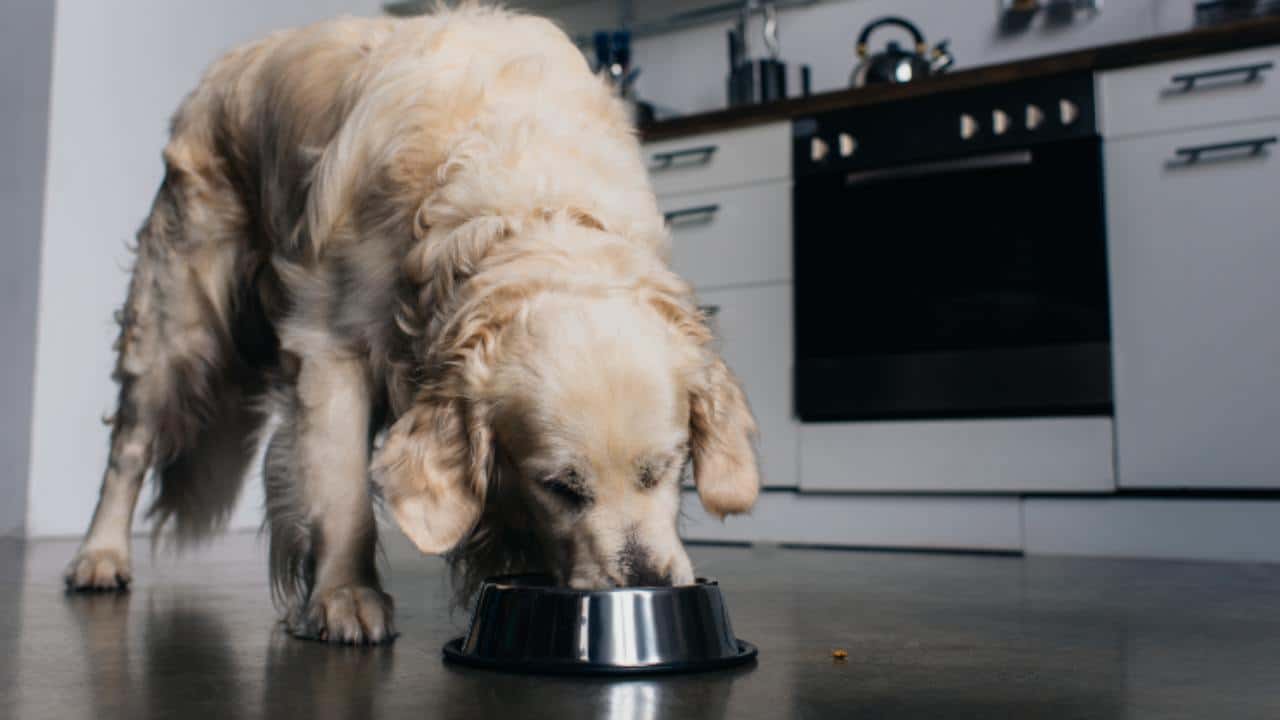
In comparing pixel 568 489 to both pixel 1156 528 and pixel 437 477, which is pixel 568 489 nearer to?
pixel 437 477

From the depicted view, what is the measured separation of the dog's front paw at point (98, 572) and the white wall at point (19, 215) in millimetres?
2073

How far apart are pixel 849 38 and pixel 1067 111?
140cm

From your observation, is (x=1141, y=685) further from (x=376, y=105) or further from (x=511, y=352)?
(x=376, y=105)

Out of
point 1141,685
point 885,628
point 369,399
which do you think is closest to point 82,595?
point 369,399

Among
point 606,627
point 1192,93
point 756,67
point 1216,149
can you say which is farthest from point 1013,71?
point 606,627

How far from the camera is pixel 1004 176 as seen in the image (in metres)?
3.98

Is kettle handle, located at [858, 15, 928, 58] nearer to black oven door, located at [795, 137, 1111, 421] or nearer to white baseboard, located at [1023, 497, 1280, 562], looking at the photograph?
black oven door, located at [795, 137, 1111, 421]

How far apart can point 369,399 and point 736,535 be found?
244cm

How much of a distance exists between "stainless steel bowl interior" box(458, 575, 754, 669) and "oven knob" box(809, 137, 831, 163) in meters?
2.85

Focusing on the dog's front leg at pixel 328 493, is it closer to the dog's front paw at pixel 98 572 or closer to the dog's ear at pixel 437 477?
the dog's ear at pixel 437 477

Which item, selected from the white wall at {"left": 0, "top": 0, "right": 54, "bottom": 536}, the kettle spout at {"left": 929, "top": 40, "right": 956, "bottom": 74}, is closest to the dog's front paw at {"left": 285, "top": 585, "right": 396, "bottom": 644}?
the white wall at {"left": 0, "top": 0, "right": 54, "bottom": 536}

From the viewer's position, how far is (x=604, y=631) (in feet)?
5.02

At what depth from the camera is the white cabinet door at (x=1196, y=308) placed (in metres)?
3.59

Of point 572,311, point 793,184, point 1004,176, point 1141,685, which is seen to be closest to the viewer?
point 1141,685
